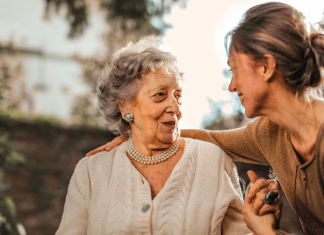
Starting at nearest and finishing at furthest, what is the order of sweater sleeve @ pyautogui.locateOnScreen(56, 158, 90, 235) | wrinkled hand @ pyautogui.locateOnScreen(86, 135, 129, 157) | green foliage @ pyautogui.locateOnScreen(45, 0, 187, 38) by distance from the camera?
sweater sleeve @ pyautogui.locateOnScreen(56, 158, 90, 235) < wrinkled hand @ pyautogui.locateOnScreen(86, 135, 129, 157) < green foliage @ pyautogui.locateOnScreen(45, 0, 187, 38)

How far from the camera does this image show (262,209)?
4.94 feet

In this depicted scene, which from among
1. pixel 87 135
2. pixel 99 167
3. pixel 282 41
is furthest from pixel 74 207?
pixel 87 135

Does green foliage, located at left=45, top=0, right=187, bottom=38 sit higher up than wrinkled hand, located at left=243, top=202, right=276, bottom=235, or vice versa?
green foliage, located at left=45, top=0, right=187, bottom=38

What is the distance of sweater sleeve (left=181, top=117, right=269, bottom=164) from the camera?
193 cm

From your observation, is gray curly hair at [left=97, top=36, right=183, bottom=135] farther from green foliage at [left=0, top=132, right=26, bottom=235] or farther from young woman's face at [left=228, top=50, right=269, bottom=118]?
green foliage at [left=0, top=132, right=26, bottom=235]

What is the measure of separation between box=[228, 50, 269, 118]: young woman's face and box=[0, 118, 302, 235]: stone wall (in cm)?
390

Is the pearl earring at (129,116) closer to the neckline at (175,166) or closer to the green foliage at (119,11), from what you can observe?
the neckline at (175,166)

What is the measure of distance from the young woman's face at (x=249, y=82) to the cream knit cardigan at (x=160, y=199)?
47 cm

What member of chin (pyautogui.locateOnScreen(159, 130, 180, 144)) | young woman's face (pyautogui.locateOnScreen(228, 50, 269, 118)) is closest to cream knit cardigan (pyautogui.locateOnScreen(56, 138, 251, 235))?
chin (pyautogui.locateOnScreen(159, 130, 180, 144))

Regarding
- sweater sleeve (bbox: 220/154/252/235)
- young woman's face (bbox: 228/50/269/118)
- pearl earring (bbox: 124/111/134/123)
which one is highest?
young woman's face (bbox: 228/50/269/118)

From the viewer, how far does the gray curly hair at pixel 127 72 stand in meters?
1.96

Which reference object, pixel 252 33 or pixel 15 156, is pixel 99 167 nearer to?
pixel 252 33

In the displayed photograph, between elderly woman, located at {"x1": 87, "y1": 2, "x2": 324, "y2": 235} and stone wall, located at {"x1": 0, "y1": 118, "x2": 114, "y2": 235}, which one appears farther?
stone wall, located at {"x1": 0, "y1": 118, "x2": 114, "y2": 235}

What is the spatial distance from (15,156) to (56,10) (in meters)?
1.58
